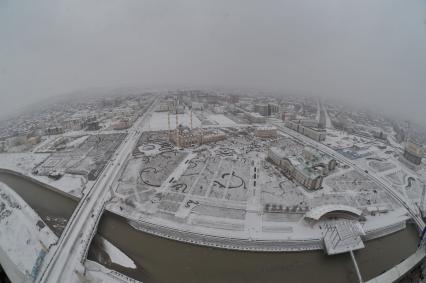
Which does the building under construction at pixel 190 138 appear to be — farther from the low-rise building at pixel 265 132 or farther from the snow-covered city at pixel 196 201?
the low-rise building at pixel 265 132

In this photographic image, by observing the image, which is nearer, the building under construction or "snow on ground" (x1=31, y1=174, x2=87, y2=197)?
"snow on ground" (x1=31, y1=174, x2=87, y2=197)

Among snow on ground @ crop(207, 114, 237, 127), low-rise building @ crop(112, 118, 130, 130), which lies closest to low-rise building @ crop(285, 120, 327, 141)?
snow on ground @ crop(207, 114, 237, 127)

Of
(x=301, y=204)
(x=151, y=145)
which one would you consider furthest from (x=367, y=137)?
(x=151, y=145)

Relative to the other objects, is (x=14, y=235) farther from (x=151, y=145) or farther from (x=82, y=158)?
(x=151, y=145)

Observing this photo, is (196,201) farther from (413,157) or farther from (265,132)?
(413,157)

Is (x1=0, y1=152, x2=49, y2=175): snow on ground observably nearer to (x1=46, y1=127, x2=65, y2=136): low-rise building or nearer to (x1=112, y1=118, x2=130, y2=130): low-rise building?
(x1=46, y1=127, x2=65, y2=136): low-rise building

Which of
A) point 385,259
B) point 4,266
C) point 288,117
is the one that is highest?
point 288,117
